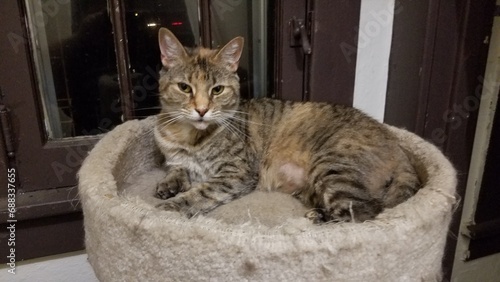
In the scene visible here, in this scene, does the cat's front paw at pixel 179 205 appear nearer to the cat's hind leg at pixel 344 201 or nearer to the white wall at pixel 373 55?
the cat's hind leg at pixel 344 201

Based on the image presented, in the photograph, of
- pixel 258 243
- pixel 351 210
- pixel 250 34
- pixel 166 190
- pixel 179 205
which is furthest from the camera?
pixel 250 34

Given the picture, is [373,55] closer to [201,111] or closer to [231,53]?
[231,53]

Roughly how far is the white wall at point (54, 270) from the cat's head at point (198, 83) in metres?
0.54

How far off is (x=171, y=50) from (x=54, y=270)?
74 centimetres

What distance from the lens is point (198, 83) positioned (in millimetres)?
1009

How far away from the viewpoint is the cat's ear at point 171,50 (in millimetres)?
987

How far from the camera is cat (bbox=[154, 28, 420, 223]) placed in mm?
888

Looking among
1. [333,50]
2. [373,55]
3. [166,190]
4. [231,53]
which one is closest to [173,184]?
[166,190]

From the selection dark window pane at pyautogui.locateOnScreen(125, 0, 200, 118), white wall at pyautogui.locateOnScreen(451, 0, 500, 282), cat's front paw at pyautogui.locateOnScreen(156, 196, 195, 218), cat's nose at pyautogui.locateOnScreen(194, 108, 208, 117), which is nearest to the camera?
cat's front paw at pyautogui.locateOnScreen(156, 196, 195, 218)

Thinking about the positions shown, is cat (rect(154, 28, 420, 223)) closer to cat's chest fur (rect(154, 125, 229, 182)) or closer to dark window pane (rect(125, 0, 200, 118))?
cat's chest fur (rect(154, 125, 229, 182))

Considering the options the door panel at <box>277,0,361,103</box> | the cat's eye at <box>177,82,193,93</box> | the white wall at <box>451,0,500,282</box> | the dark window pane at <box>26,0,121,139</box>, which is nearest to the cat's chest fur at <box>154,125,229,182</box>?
the cat's eye at <box>177,82,193,93</box>

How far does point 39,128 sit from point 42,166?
106 millimetres

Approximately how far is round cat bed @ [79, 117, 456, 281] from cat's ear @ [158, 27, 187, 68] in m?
0.38

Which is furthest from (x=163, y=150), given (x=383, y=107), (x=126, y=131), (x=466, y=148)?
(x=466, y=148)
